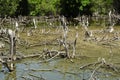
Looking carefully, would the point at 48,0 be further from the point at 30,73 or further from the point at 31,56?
the point at 30,73

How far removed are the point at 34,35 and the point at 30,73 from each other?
13.5m

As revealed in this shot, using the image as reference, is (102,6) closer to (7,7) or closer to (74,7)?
(74,7)

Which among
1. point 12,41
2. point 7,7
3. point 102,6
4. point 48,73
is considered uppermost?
point 12,41

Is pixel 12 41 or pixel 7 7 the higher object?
pixel 12 41

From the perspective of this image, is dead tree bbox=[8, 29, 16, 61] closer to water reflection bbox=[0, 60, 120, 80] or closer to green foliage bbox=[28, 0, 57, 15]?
water reflection bbox=[0, 60, 120, 80]

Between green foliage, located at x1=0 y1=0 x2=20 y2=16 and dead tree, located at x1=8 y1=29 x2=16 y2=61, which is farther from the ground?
dead tree, located at x1=8 y1=29 x2=16 y2=61

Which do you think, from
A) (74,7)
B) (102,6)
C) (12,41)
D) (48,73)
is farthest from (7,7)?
(48,73)

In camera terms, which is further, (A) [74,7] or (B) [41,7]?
(B) [41,7]

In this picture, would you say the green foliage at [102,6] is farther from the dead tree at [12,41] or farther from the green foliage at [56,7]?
the dead tree at [12,41]

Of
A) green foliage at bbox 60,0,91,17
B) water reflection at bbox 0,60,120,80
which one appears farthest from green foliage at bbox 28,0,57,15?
water reflection at bbox 0,60,120,80

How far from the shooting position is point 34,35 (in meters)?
28.8

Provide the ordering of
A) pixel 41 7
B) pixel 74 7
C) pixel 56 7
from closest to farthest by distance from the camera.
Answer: pixel 74 7, pixel 41 7, pixel 56 7

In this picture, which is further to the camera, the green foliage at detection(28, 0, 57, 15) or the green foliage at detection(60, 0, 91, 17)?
the green foliage at detection(28, 0, 57, 15)

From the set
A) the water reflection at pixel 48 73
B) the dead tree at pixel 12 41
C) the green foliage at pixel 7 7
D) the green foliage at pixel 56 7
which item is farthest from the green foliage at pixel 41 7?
the dead tree at pixel 12 41
